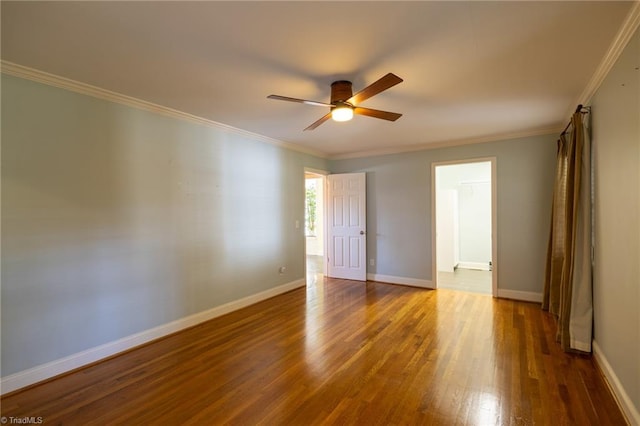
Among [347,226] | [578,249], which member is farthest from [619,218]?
[347,226]

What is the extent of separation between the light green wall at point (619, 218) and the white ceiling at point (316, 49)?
1.11ft

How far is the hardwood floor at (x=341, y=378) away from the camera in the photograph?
2.05 meters

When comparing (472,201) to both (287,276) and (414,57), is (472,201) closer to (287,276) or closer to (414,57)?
(287,276)

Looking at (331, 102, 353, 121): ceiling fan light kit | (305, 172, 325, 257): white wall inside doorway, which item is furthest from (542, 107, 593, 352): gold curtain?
(305, 172, 325, 257): white wall inside doorway

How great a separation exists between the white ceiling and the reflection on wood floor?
9.98 ft

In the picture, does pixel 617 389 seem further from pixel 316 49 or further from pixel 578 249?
pixel 316 49

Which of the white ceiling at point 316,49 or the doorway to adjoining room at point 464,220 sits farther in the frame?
the doorway to adjoining room at point 464,220

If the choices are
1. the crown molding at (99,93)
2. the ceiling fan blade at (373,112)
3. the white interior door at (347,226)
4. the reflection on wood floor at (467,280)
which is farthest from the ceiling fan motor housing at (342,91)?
the reflection on wood floor at (467,280)

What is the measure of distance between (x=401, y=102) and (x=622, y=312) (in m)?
2.45

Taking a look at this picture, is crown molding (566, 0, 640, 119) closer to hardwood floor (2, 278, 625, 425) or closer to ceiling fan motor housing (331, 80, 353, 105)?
ceiling fan motor housing (331, 80, 353, 105)

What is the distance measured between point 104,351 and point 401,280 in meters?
4.37

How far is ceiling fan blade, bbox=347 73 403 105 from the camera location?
209 cm

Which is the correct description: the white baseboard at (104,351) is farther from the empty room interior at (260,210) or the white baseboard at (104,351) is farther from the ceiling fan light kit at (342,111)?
the ceiling fan light kit at (342,111)

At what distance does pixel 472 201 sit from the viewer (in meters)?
7.16
